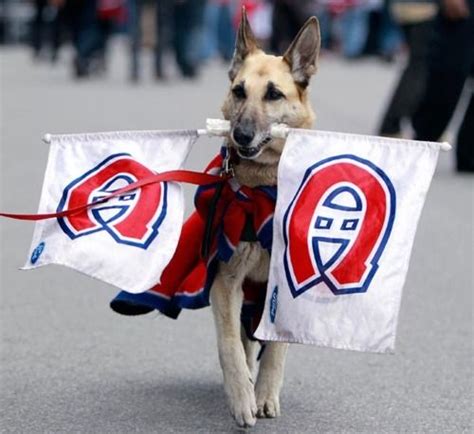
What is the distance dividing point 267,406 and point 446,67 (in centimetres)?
700

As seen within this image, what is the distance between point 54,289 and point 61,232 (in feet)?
9.99

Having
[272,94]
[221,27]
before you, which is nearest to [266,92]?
[272,94]

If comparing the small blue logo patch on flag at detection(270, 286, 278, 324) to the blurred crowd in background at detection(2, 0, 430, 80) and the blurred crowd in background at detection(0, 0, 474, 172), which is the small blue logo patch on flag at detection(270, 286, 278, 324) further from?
the blurred crowd in background at detection(2, 0, 430, 80)

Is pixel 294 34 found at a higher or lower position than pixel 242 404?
lower

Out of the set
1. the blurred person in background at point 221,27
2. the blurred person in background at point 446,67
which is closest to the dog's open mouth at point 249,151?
the blurred person in background at point 446,67

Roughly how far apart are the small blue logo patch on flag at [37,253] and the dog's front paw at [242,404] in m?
0.85

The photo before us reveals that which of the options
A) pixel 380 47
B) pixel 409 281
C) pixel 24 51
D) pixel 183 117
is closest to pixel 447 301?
pixel 409 281

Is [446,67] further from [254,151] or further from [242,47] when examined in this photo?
[254,151]

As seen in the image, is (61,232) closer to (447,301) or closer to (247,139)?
(247,139)

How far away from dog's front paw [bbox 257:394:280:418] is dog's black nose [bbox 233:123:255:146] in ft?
3.36

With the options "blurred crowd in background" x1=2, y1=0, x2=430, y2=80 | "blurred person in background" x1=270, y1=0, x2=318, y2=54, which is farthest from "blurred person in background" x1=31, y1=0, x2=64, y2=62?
"blurred person in background" x1=270, y1=0, x2=318, y2=54

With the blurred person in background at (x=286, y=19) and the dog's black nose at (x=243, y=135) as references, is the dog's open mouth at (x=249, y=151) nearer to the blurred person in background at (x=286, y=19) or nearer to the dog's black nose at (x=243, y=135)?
the dog's black nose at (x=243, y=135)

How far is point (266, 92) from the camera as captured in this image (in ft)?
18.7

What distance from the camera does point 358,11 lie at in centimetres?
3061
